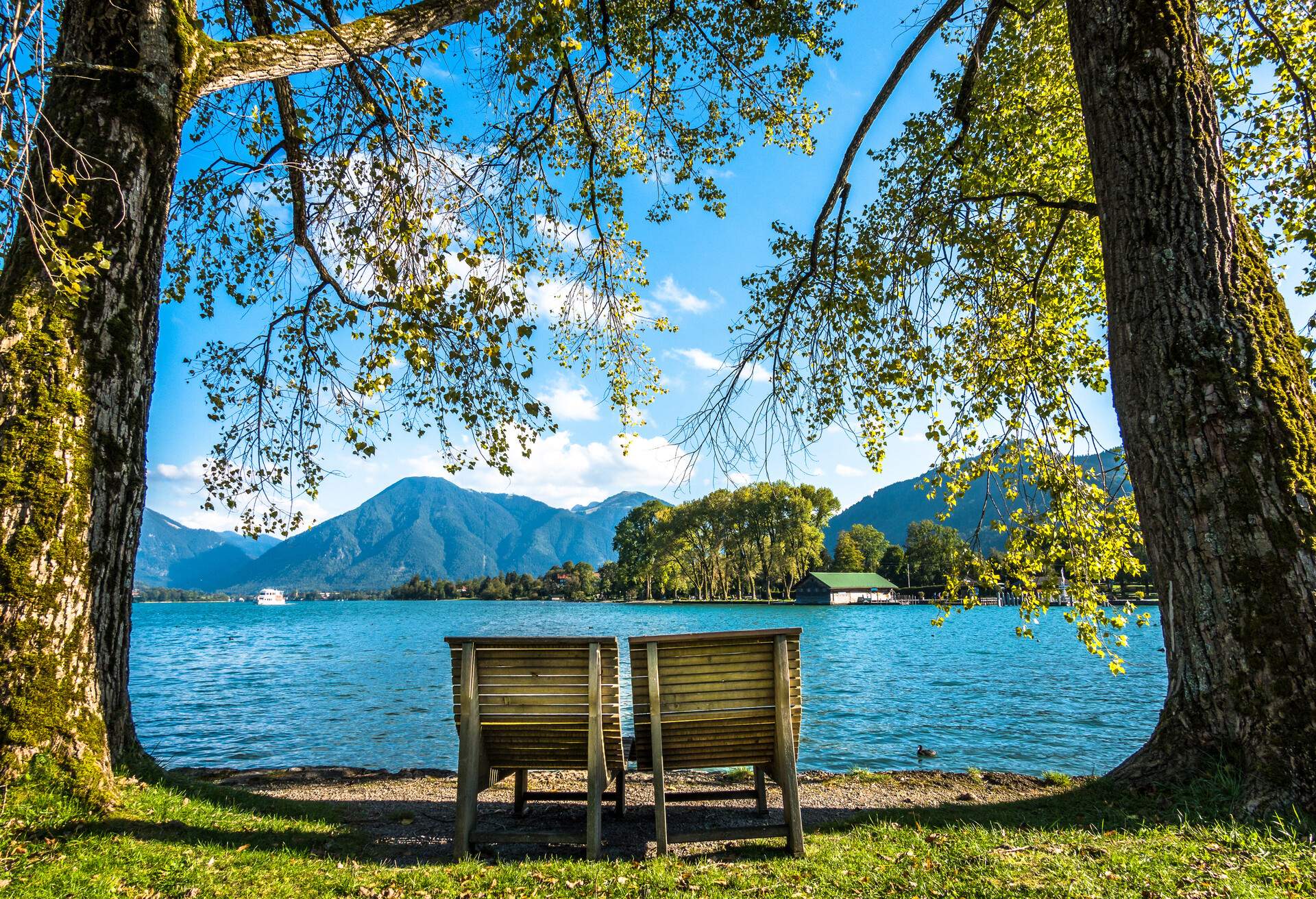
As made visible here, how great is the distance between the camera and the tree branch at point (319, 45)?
532 centimetres

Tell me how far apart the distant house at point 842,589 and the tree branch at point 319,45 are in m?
96.3

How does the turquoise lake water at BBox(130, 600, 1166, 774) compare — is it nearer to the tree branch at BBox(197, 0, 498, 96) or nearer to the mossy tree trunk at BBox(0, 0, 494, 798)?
the mossy tree trunk at BBox(0, 0, 494, 798)

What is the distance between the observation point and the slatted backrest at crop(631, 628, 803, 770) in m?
4.55

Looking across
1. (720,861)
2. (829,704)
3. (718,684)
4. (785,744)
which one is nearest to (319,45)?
(718,684)

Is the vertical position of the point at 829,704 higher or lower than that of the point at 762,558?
lower

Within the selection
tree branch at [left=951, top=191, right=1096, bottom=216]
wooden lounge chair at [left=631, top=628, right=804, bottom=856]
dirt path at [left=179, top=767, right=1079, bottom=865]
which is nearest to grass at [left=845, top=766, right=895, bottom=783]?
dirt path at [left=179, top=767, right=1079, bottom=865]

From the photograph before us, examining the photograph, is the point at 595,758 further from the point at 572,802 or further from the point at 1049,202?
the point at 1049,202

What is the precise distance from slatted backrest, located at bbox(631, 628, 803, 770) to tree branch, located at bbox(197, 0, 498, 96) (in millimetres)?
5352

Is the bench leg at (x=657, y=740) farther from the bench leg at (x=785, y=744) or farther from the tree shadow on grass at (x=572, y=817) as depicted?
the bench leg at (x=785, y=744)

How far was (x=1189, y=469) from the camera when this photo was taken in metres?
4.49

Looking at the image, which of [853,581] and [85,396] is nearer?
[85,396]

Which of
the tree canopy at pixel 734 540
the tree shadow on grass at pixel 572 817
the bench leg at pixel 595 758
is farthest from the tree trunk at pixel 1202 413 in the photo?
the tree canopy at pixel 734 540

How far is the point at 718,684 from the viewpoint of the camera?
458 cm

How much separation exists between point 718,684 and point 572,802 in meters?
2.40
